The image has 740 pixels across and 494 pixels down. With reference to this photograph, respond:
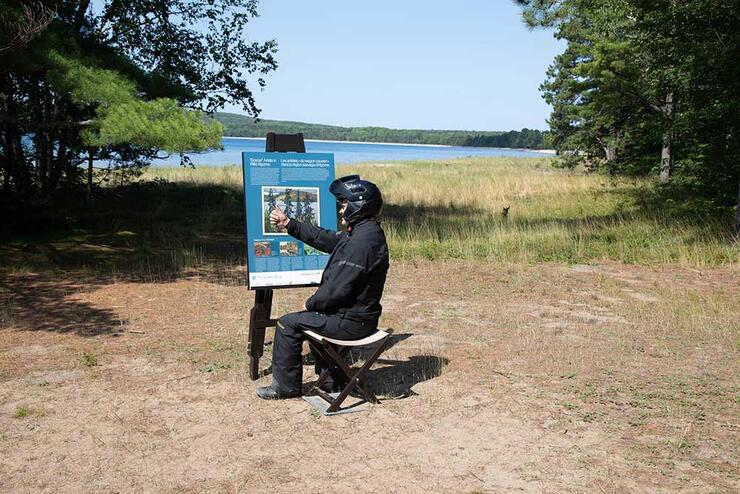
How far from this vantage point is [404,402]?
18.8 ft

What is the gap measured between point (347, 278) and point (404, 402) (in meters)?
1.22

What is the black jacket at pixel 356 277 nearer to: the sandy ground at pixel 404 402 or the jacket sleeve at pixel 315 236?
the jacket sleeve at pixel 315 236

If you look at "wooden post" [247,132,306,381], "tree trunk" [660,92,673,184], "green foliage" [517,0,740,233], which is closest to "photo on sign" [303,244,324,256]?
"wooden post" [247,132,306,381]

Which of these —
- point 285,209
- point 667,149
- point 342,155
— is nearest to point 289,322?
point 285,209

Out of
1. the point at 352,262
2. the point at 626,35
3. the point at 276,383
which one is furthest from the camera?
the point at 626,35

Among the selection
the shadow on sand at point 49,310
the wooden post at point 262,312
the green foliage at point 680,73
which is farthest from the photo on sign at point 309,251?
the green foliage at point 680,73

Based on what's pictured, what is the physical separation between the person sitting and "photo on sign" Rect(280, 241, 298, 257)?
0.85 metres

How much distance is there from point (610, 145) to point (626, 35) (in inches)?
316

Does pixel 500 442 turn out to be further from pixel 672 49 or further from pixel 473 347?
pixel 672 49

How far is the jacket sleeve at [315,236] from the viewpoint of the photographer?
5.89m

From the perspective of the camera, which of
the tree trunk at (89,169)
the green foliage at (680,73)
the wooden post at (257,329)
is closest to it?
the wooden post at (257,329)

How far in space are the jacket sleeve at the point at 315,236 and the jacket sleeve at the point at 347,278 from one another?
60 centimetres

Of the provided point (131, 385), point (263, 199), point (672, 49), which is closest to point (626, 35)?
point (672, 49)

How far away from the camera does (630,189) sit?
873 inches
